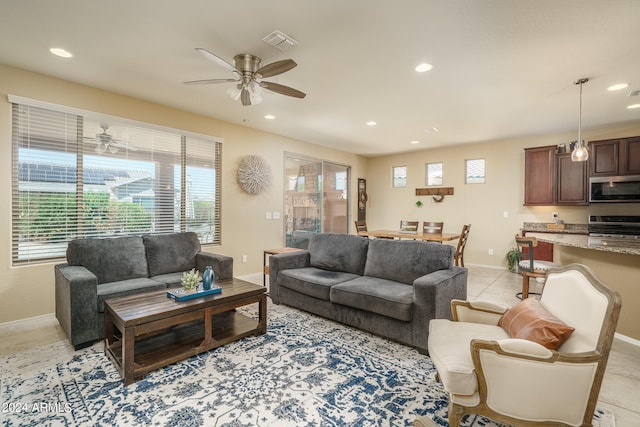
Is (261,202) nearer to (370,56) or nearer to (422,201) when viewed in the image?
(370,56)

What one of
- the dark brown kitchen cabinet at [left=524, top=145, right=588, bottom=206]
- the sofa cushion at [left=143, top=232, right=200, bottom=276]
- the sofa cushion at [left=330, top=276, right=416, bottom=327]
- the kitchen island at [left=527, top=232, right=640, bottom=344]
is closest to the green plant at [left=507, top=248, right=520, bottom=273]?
the dark brown kitchen cabinet at [left=524, top=145, right=588, bottom=206]

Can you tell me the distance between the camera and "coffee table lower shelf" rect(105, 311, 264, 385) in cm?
220

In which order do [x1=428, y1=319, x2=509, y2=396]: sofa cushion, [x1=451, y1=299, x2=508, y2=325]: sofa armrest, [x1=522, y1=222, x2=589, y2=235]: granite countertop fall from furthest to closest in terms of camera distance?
1. [x1=522, y1=222, x2=589, y2=235]: granite countertop
2. [x1=451, y1=299, x2=508, y2=325]: sofa armrest
3. [x1=428, y1=319, x2=509, y2=396]: sofa cushion

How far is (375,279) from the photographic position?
10.6 feet

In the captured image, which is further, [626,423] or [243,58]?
[243,58]

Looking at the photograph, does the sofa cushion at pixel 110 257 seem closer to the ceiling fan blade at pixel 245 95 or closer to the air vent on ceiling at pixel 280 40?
the ceiling fan blade at pixel 245 95

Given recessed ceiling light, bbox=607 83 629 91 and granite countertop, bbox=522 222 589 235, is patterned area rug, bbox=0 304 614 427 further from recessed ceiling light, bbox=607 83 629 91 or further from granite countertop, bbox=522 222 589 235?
granite countertop, bbox=522 222 589 235

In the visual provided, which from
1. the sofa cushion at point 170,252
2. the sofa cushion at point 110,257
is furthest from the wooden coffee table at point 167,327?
the sofa cushion at point 170,252

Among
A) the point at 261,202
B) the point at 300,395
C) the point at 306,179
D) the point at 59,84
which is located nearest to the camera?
the point at 300,395

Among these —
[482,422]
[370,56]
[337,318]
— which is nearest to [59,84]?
[370,56]

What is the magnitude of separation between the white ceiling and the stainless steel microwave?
109 centimetres

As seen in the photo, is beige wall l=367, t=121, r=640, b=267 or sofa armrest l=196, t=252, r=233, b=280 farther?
beige wall l=367, t=121, r=640, b=267

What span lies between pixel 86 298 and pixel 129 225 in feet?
4.98

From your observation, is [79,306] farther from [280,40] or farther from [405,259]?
[405,259]
